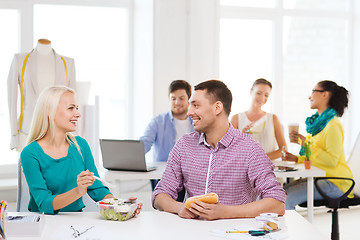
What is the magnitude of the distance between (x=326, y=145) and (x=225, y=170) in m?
1.85

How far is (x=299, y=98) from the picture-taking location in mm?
6215

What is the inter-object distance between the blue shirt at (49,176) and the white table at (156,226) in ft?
0.51

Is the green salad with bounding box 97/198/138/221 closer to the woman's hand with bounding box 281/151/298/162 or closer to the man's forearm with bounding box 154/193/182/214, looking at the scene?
the man's forearm with bounding box 154/193/182/214

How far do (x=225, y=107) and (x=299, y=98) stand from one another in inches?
147

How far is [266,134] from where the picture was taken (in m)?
4.50

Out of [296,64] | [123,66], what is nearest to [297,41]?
[296,64]

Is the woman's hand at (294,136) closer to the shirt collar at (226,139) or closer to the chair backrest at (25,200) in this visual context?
the shirt collar at (226,139)

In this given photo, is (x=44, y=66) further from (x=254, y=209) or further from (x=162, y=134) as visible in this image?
(x=254, y=209)

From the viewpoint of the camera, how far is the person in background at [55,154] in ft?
8.31

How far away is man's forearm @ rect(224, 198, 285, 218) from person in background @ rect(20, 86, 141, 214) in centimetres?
68

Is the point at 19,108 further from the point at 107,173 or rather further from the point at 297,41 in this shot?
the point at 297,41

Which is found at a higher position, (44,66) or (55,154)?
(44,66)

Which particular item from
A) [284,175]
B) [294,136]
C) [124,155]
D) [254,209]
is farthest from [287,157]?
[254,209]

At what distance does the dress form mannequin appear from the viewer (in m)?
4.18
